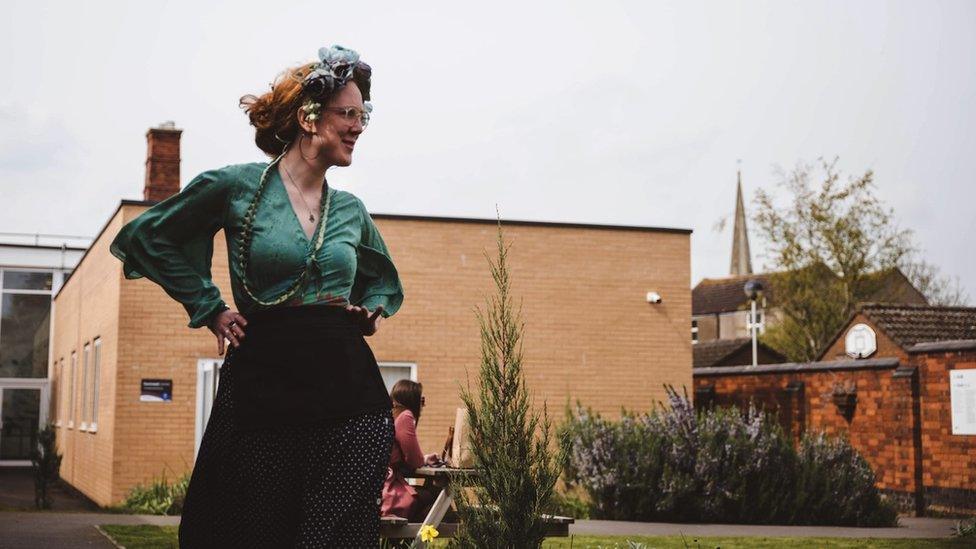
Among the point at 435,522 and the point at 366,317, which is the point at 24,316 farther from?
the point at 366,317

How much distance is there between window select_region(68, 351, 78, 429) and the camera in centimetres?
2583

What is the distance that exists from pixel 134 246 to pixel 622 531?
33.2ft

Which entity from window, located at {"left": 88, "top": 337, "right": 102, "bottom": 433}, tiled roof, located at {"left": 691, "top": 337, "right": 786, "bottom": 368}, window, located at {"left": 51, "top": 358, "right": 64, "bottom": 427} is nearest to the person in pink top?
window, located at {"left": 88, "top": 337, "right": 102, "bottom": 433}

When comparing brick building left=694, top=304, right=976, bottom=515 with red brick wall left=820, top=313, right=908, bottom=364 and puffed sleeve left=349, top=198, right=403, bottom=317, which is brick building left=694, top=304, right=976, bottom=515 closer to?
red brick wall left=820, top=313, right=908, bottom=364

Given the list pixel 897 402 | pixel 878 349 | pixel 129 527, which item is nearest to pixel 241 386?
pixel 129 527

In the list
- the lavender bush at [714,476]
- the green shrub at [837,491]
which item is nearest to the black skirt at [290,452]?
the lavender bush at [714,476]

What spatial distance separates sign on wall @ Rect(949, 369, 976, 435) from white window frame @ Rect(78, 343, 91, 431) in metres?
14.4

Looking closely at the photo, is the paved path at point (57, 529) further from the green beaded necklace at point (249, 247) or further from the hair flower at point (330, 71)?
the hair flower at point (330, 71)

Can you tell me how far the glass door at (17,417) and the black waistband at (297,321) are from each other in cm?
3314

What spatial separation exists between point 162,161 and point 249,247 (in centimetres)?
1890

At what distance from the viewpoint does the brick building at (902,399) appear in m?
16.5

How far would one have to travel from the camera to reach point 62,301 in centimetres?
3091

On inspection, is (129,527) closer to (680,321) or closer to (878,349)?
(680,321)

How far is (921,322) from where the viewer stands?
20.1 meters
